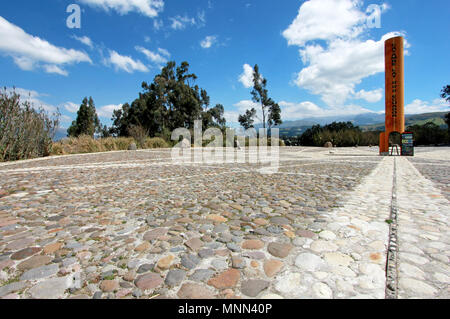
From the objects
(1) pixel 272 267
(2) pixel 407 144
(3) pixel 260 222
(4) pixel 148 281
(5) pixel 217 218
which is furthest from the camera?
(2) pixel 407 144

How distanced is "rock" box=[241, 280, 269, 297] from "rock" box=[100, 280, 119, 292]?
62cm

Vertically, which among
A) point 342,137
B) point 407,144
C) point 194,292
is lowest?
point 194,292

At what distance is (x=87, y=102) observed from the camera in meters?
29.7

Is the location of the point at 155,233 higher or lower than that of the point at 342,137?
lower

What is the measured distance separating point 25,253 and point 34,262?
0.64 ft

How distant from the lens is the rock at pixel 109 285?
3.40ft

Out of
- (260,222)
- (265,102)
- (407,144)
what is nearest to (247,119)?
(265,102)

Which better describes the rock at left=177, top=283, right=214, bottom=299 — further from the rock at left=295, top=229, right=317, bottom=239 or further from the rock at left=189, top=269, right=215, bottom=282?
the rock at left=295, top=229, right=317, bottom=239

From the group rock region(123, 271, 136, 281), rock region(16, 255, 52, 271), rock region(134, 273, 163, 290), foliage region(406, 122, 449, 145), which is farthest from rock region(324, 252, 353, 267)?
foliage region(406, 122, 449, 145)

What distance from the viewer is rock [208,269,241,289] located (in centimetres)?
107

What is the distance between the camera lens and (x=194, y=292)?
3.35 ft

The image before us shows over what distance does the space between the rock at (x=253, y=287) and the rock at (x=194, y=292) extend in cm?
16

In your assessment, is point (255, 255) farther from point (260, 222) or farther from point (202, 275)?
point (260, 222)
